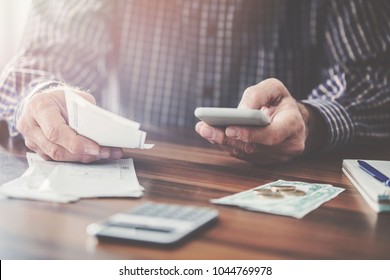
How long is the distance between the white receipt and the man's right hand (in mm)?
16

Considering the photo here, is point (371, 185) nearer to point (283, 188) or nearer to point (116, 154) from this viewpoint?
point (283, 188)

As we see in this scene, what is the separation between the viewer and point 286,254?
0.48m

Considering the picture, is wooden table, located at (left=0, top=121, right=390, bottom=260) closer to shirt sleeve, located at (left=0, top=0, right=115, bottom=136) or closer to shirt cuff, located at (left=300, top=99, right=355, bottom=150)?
shirt cuff, located at (left=300, top=99, right=355, bottom=150)

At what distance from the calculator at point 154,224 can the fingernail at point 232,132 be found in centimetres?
27

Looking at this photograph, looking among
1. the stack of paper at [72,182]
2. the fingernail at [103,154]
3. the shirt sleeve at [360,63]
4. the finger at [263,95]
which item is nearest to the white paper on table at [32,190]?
the stack of paper at [72,182]

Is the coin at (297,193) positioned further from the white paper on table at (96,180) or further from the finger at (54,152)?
the finger at (54,152)

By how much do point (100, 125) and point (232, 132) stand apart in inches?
7.9

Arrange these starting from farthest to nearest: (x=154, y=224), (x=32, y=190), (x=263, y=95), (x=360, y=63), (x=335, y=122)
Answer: (x=360, y=63)
(x=335, y=122)
(x=263, y=95)
(x=32, y=190)
(x=154, y=224)

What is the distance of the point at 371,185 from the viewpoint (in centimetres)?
69

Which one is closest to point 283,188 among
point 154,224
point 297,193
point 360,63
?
point 297,193

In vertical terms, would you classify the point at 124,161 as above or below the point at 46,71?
below

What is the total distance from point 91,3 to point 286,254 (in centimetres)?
109
